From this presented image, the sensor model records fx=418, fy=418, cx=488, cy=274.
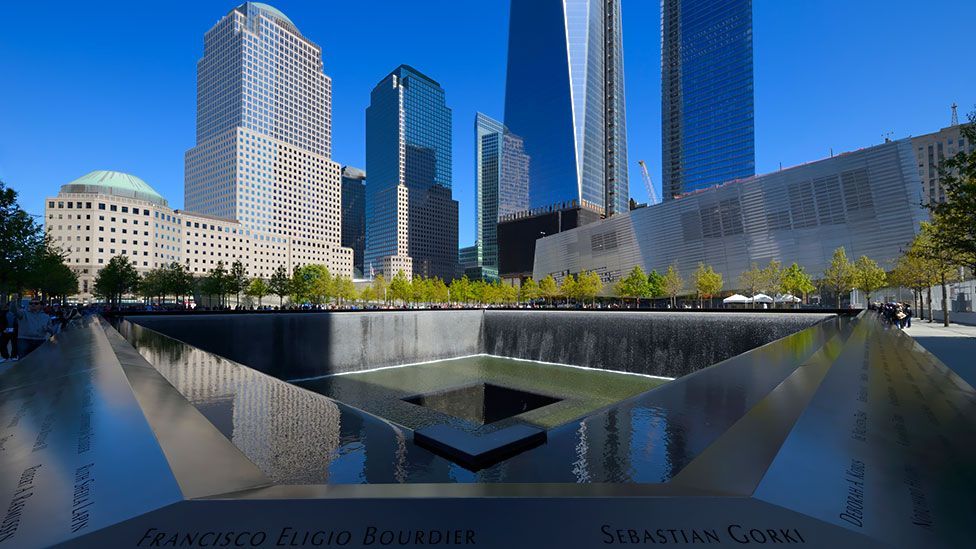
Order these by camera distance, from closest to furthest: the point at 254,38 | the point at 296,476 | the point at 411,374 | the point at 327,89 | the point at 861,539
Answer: the point at 861,539
the point at 296,476
the point at 411,374
the point at 254,38
the point at 327,89

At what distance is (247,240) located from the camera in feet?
378

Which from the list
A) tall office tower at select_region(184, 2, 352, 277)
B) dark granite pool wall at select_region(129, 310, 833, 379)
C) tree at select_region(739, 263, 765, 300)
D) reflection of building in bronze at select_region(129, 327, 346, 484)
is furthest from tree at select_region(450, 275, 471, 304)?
reflection of building in bronze at select_region(129, 327, 346, 484)

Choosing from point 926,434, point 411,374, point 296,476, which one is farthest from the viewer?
point 411,374

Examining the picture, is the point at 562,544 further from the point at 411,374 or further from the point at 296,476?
the point at 411,374

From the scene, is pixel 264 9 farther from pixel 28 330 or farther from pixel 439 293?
pixel 28 330

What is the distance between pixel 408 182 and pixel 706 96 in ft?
365

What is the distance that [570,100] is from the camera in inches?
4503

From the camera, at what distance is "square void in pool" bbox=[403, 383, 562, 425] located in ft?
54.6

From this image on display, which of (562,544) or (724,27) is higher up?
(724,27)

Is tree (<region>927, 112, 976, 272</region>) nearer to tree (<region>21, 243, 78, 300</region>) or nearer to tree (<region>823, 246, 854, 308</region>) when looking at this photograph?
tree (<region>823, 246, 854, 308</region>)

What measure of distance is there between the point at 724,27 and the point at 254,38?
132 meters

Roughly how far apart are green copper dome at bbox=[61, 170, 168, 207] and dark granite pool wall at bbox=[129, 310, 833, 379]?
4386 inches

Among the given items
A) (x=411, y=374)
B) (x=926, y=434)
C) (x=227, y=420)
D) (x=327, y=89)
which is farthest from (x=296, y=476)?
(x=327, y=89)

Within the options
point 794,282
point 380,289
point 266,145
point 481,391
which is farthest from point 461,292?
point 266,145
